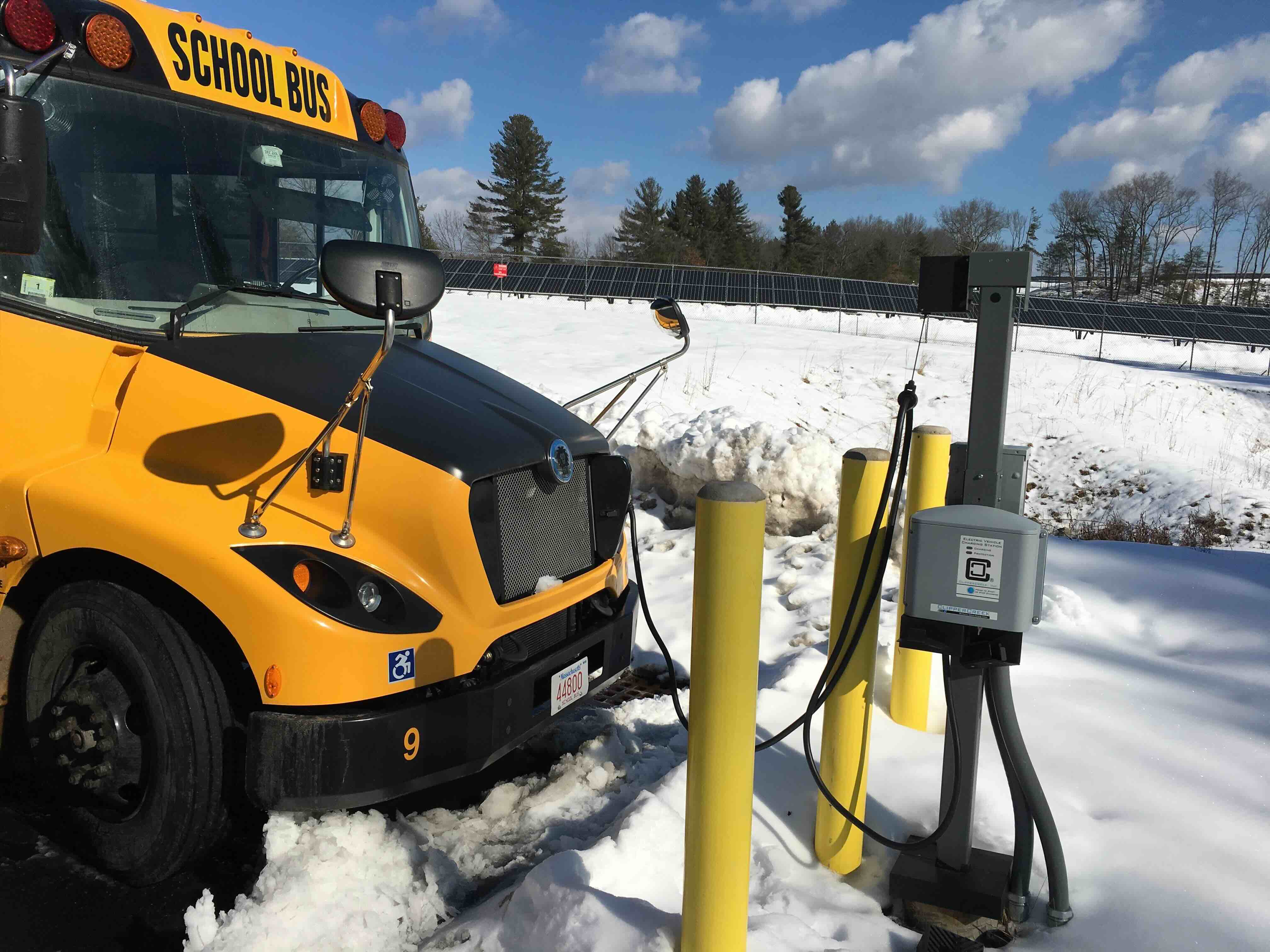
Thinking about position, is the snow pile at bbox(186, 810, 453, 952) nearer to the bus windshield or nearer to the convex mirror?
the bus windshield

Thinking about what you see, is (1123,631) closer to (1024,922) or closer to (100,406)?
(1024,922)

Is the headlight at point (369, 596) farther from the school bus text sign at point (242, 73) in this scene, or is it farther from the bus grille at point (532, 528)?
the school bus text sign at point (242, 73)

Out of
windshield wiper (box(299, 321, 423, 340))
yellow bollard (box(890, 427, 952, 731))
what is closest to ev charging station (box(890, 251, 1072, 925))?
yellow bollard (box(890, 427, 952, 731))

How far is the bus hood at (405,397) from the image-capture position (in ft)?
8.43

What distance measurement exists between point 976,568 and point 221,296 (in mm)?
2518

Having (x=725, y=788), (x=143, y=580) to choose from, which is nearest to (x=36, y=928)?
(x=143, y=580)

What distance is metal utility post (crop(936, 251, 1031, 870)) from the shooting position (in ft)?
7.02

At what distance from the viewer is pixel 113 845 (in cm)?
259

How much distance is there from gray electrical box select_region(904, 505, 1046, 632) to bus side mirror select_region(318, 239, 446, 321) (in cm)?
141

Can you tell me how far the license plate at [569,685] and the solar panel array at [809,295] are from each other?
86.3 ft

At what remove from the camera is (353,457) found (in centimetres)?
250

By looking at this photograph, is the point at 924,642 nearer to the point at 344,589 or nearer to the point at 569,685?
the point at 569,685

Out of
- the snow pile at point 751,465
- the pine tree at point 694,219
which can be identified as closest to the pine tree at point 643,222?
the pine tree at point 694,219

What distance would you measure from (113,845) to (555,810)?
137 cm
